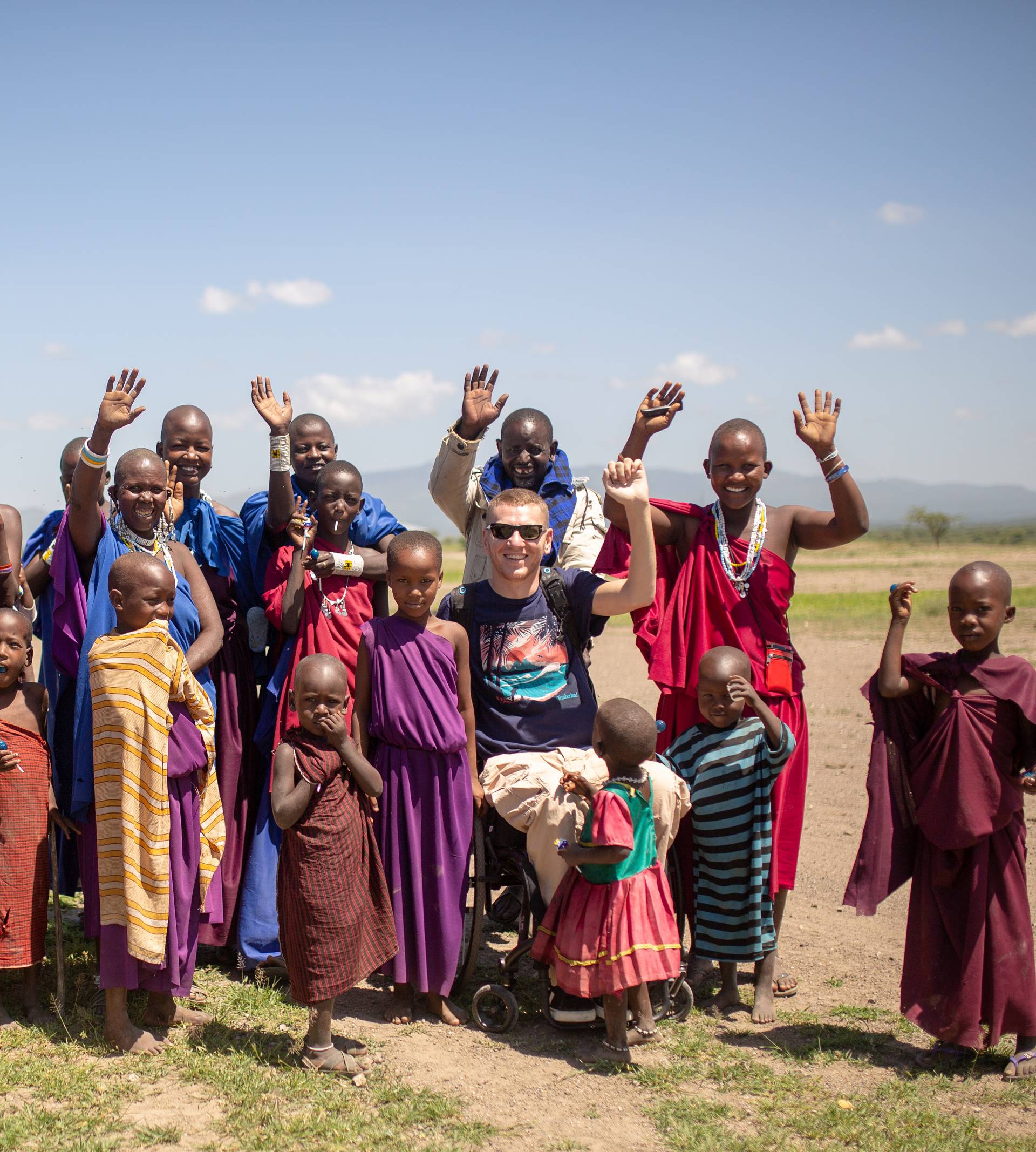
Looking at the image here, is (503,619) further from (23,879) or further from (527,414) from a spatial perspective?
(23,879)

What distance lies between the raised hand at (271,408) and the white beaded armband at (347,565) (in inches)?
27.6

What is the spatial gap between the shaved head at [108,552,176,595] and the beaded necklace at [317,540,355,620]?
37.1 inches

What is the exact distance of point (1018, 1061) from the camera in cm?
432

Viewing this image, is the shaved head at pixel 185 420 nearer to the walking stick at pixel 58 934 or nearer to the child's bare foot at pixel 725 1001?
the walking stick at pixel 58 934

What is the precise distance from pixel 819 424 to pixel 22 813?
3.79 meters

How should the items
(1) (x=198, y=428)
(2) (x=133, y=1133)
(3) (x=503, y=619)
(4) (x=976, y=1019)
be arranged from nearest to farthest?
(2) (x=133, y=1133) → (4) (x=976, y=1019) → (3) (x=503, y=619) → (1) (x=198, y=428)

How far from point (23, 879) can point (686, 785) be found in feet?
9.10

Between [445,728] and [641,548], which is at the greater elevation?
[641,548]

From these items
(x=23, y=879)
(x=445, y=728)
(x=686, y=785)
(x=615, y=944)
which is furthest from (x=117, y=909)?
(x=686, y=785)

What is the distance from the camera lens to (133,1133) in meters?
3.79

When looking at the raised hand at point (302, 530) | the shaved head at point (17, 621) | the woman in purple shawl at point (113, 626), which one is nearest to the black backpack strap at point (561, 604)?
the raised hand at point (302, 530)

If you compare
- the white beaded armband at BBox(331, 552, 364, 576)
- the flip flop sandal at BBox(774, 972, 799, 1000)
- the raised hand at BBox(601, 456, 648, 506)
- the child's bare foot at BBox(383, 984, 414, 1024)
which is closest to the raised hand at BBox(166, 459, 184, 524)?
the white beaded armband at BBox(331, 552, 364, 576)

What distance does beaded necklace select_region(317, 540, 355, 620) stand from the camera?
5.20m

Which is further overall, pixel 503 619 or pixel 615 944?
pixel 503 619
